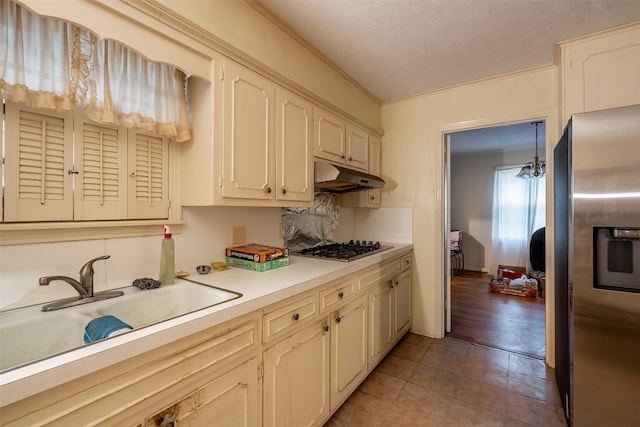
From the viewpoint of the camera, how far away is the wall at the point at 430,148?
96.0 inches

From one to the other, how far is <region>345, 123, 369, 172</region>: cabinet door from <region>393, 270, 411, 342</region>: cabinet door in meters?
1.07

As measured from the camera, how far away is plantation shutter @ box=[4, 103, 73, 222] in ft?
3.31

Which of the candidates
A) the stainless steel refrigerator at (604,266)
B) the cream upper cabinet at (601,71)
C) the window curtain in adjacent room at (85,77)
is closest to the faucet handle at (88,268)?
the window curtain in adjacent room at (85,77)

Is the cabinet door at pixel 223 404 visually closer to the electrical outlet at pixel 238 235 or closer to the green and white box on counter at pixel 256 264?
the green and white box on counter at pixel 256 264

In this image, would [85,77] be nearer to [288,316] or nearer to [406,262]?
[288,316]

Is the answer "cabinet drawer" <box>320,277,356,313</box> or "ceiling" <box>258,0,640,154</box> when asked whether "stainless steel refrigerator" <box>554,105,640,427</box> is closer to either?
"ceiling" <box>258,0,640,154</box>

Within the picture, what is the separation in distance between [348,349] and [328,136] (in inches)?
58.3

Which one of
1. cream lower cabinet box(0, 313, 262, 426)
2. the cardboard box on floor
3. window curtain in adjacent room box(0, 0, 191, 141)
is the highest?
window curtain in adjacent room box(0, 0, 191, 141)

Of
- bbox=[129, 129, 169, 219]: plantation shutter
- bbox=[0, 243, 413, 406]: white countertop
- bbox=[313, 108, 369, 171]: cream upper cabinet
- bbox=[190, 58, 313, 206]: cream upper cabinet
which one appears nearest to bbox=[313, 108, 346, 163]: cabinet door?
bbox=[313, 108, 369, 171]: cream upper cabinet

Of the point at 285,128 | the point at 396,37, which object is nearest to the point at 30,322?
the point at 285,128

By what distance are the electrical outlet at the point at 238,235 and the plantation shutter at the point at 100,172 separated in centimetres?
60

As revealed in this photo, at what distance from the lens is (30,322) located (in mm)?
946

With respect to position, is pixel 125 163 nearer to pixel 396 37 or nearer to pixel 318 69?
pixel 318 69

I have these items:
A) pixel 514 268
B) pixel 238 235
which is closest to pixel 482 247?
pixel 514 268
